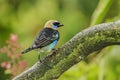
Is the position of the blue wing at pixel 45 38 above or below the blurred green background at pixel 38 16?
below

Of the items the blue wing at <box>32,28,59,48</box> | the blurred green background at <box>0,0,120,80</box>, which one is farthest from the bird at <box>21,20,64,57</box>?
the blurred green background at <box>0,0,120,80</box>

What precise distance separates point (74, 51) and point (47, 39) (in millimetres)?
139

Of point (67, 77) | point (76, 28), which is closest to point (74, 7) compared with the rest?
point (76, 28)

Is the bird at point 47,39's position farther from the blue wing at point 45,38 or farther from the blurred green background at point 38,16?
the blurred green background at point 38,16

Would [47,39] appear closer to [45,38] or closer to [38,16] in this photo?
[45,38]

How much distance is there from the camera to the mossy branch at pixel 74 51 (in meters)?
3.08

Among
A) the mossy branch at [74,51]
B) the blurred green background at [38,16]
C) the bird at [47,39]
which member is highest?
the blurred green background at [38,16]

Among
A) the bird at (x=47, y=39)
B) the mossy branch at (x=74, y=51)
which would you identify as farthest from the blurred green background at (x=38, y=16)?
the mossy branch at (x=74, y=51)

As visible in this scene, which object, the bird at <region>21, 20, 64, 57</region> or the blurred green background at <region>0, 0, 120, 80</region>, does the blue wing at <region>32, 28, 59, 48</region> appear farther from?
the blurred green background at <region>0, 0, 120, 80</region>

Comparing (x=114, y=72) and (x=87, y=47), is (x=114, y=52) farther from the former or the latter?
(x=87, y=47)

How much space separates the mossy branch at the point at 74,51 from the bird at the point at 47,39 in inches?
1.7

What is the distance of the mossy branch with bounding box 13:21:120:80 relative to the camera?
3076 mm

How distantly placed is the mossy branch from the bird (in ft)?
0.14

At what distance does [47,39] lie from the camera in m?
3.13
